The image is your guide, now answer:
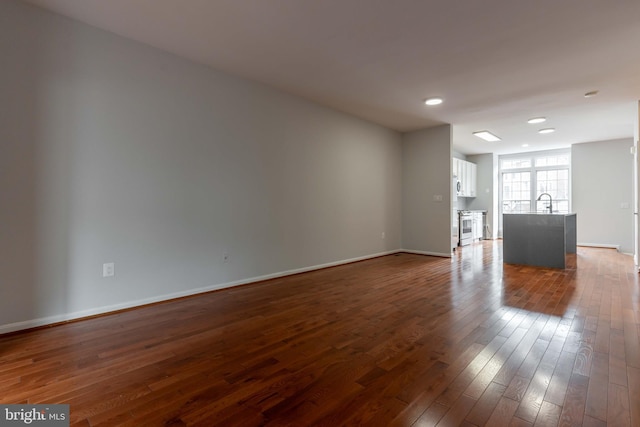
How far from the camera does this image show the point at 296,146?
4473mm

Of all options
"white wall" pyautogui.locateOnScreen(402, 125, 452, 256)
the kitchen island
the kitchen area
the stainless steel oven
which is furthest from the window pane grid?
"white wall" pyautogui.locateOnScreen(402, 125, 452, 256)

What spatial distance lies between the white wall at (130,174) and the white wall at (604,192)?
709 cm

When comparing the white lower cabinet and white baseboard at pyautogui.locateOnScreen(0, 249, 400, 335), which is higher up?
the white lower cabinet

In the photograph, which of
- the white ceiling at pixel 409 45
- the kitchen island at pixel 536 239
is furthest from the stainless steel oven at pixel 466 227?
the white ceiling at pixel 409 45

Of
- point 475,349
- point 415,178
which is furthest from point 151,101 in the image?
point 415,178

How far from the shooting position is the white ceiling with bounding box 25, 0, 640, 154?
246 centimetres

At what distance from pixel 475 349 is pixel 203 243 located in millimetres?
2832

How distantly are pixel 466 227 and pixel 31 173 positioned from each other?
26.8ft

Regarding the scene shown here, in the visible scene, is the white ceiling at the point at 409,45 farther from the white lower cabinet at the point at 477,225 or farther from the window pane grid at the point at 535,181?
the white lower cabinet at the point at 477,225

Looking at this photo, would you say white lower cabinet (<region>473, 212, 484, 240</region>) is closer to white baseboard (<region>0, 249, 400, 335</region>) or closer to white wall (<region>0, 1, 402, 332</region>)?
white wall (<region>0, 1, 402, 332</region>)

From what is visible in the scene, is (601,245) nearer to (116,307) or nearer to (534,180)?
(534,180)
